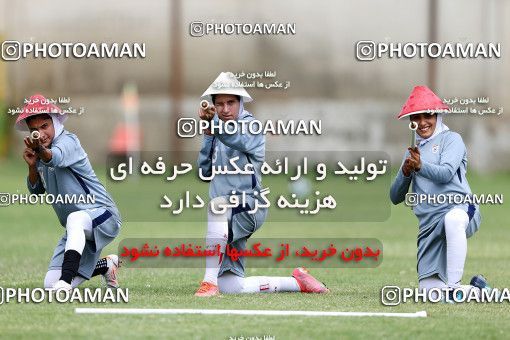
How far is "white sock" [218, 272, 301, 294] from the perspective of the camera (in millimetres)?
8242

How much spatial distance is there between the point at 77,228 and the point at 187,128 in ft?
3.32

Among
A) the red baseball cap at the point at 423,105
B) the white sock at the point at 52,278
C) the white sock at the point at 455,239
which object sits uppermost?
the red baseball cap at the point at 423,105

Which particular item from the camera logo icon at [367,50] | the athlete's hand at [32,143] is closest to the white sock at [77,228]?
the athlete's hand at [32,143]

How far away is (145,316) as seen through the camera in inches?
271

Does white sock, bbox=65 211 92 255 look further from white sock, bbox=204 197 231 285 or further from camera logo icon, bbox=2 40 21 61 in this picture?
camera logo icon, bbox=2 40 21 61

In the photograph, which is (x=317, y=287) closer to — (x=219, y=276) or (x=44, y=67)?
(x=219, y=276)

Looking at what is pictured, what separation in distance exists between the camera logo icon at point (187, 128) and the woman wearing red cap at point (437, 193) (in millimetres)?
1310

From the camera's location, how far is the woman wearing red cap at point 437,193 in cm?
774

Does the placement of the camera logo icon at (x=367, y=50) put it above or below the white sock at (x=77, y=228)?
above

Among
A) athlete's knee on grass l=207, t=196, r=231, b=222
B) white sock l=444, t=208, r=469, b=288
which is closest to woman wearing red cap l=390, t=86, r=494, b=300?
white sock l=444, t=208, r=469, b=288

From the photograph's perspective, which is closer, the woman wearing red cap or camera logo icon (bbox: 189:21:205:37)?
the woman wearing red cap

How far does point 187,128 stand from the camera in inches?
328

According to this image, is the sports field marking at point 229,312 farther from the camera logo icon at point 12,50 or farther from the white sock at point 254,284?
the camera logo icon at point 12,50

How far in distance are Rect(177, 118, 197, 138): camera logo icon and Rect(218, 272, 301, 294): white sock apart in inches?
36.2
